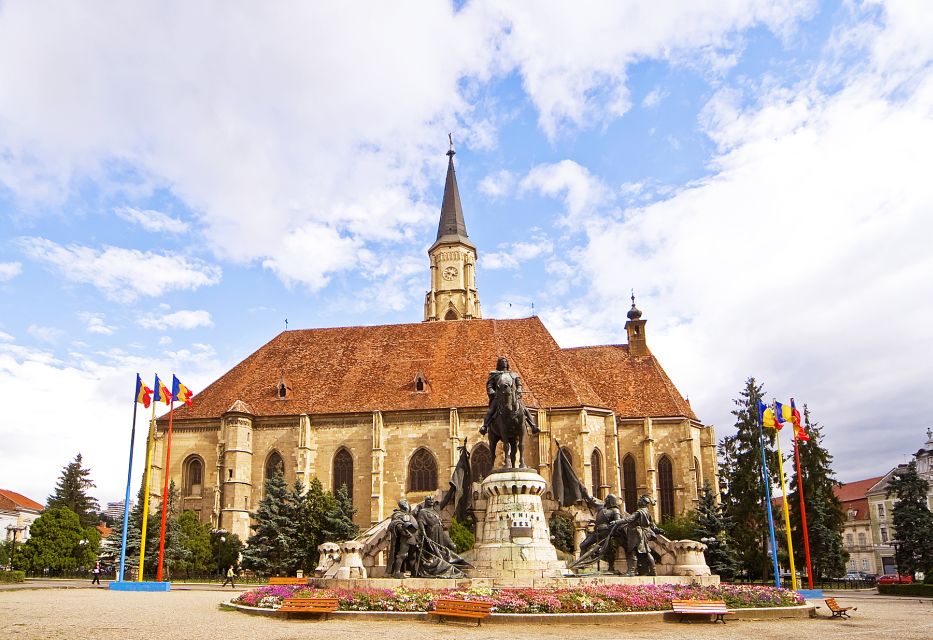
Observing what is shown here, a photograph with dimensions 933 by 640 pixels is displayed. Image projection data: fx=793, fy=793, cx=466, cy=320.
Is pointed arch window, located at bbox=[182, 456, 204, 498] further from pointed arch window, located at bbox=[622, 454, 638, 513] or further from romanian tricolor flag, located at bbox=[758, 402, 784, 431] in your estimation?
romanian tricolor flag, located at bbox=[758, 402, 784, 431]

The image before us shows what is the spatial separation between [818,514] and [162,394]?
3079 centimetres

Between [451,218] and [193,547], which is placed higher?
[451,218]

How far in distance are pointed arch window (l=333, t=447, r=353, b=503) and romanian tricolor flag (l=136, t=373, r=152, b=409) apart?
47.6ft

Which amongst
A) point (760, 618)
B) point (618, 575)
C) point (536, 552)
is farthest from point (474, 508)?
point (760, 618)

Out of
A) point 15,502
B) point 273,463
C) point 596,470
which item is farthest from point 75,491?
point 596,470

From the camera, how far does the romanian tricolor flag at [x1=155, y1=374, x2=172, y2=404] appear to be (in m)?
31.0

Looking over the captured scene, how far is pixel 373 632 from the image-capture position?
1278cm

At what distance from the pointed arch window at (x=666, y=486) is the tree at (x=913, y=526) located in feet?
36.2

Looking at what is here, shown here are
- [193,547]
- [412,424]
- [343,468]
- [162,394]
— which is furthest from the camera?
[343,468]

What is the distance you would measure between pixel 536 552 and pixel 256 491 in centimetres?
2915

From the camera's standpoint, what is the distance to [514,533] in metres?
18.2

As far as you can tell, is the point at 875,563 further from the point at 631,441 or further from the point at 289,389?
the point at 289,389

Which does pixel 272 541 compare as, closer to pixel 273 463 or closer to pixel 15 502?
pixel 273 463

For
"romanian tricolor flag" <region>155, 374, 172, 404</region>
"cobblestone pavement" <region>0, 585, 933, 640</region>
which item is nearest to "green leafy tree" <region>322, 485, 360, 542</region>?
"romanian tricolor flag" <region>155, 374, 172, 404</region>
